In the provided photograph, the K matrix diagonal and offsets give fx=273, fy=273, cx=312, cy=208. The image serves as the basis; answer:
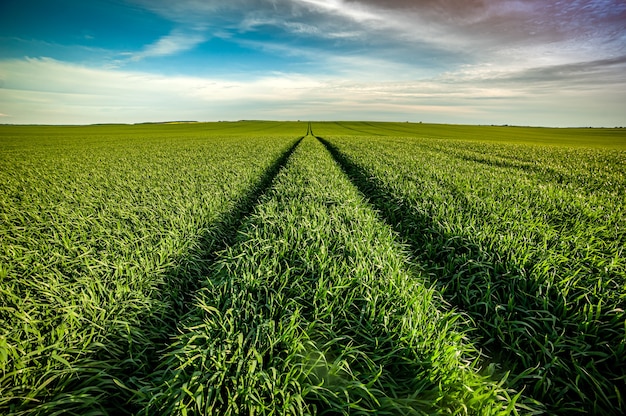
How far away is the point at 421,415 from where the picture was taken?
2348 millimetres

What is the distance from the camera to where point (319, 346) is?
10.3 ft

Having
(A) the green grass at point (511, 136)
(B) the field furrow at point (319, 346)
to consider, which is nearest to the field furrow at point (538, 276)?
(B) the field furrow at point (319, 346)

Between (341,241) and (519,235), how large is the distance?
12.2ft

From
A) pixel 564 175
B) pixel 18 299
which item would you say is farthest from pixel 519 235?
pixel 564 175

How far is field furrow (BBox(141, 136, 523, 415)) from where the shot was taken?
→ 239 centimetres

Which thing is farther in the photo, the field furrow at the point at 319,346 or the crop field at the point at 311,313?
the crop field at the point at 311,313

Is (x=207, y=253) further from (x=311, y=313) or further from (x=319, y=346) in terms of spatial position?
(x=319, y=346)

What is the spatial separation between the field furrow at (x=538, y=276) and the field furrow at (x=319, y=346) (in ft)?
2.07

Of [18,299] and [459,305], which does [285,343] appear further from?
[18,299]

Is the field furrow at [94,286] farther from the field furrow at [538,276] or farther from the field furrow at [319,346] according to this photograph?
the field furrow at [538,276]

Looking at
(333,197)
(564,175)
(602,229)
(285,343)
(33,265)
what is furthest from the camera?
(564,175)

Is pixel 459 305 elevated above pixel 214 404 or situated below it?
below

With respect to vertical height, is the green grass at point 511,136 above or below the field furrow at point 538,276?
above

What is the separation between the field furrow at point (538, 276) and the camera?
305 centimetres
